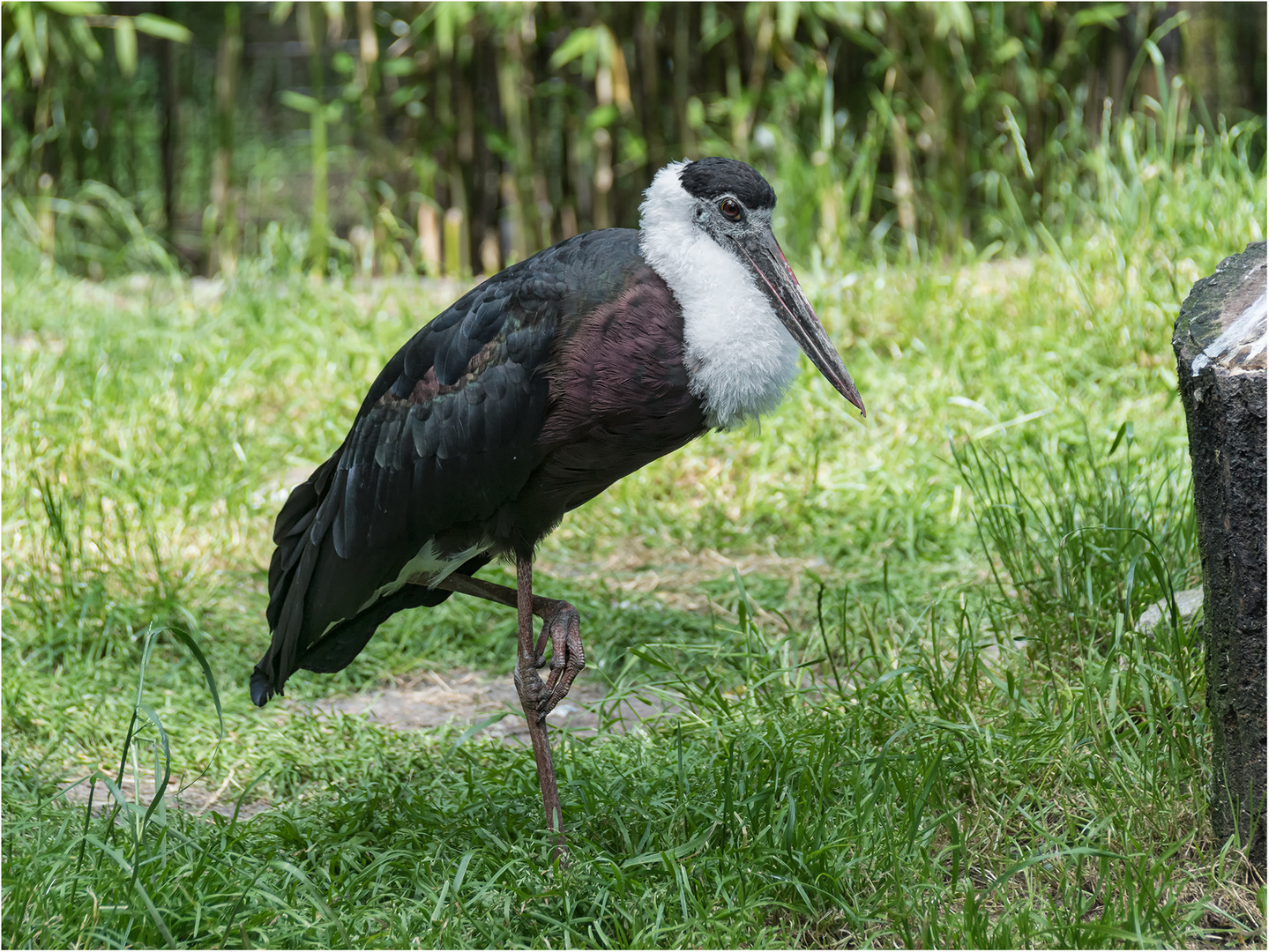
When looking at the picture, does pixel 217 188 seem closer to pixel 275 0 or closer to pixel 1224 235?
pixel 275 0

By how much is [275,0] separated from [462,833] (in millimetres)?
6167

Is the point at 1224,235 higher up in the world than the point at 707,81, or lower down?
lower down

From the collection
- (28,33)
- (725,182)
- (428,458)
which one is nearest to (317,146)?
(28,33)

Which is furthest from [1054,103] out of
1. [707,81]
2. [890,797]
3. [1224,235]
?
[890,797]

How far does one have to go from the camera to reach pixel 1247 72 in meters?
7.38

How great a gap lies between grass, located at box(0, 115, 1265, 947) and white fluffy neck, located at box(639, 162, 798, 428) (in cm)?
51

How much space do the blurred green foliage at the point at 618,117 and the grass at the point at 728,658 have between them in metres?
0.83

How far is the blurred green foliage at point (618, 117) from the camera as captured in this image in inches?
218

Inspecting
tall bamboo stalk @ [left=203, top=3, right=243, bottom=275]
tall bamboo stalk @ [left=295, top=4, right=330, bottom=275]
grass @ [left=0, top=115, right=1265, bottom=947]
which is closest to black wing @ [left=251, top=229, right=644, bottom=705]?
grass @ [left=0, top=115, right=1265, bottom=947]

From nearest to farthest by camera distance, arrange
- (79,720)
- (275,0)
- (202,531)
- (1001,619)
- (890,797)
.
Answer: (890,797) → (1001,619) → (79,720) → (202,531) → (275,0)

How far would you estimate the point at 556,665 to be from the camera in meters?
2.47

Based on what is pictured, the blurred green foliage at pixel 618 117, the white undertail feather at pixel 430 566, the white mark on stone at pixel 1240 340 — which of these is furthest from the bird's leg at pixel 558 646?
the blurred green foliage at pixel 618 117

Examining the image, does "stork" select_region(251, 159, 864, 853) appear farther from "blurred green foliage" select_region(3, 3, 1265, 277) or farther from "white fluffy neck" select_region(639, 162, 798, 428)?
"blurred green foliage" select_region(3, 3, 1265, 277)

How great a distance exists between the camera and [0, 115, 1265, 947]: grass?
2.04 meters
